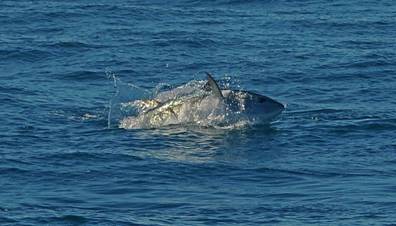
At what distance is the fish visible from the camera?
3133cm

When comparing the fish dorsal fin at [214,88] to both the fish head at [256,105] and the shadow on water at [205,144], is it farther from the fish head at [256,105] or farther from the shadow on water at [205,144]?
the shadow on water at [205,144]

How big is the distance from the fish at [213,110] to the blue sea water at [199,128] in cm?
35

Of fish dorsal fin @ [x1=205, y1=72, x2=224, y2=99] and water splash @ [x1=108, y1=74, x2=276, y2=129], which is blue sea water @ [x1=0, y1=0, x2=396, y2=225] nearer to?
water splash @ [x1=108, y1=74, x2=276, y2=129]

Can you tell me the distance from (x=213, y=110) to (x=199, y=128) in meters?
0.51

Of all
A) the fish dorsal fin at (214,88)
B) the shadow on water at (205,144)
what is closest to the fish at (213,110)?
the fish dorsal fin at (214,88)

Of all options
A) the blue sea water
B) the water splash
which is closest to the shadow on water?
the blue sea water

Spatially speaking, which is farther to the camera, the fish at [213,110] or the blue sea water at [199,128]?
the fish at [213,110]

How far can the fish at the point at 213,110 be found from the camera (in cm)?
3133

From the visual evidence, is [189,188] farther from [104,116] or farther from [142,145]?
[104,116]

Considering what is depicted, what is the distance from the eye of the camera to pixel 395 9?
150 ft

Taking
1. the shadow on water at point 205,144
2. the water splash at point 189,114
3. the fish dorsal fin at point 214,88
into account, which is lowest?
the shadow on water at point 205,144

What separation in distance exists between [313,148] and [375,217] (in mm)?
5746

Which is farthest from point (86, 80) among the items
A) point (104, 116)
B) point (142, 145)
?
point (142, 145)

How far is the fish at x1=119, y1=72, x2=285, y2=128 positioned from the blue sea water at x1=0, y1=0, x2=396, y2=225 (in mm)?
352
